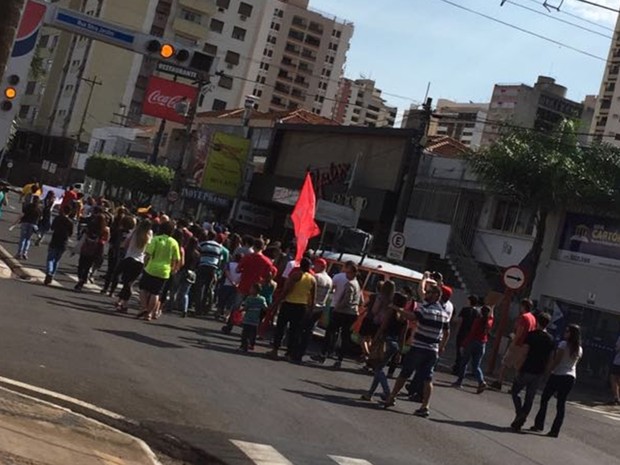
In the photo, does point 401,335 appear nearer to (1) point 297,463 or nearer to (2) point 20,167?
(1) point 297,463

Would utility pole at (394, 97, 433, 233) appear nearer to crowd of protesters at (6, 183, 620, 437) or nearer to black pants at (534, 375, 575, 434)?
crowd of protesters at (6, 183, 620, 437)

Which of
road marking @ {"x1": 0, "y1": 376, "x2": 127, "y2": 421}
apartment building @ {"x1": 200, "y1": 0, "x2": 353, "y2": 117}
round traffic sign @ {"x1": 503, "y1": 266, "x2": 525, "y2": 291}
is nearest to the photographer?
road marking @ {"x1": 0, "y1": 376, "x2": 127, "y2": 421}

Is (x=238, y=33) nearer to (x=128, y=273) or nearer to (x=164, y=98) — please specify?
(x=164, y=98)

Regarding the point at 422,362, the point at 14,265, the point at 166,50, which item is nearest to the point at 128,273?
the point at 166,50

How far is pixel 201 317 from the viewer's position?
68.9 ft

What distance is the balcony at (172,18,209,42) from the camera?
98688mm

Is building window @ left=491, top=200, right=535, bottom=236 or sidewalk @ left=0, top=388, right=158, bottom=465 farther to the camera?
building window @ left=491, top=200, right=535, bottom=236

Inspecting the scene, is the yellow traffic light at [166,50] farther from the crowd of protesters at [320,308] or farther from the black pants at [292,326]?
the black pants at [292,326]

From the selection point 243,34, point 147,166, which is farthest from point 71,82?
point 147,166

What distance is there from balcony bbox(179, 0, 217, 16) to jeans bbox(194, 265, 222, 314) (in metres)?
81.6

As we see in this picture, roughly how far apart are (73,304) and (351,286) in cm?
470

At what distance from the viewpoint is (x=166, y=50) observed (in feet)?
52.5

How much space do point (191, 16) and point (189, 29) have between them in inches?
82.2

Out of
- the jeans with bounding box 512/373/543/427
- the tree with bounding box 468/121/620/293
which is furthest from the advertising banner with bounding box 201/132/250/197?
the jeans with bounding box 512/373/543/427
